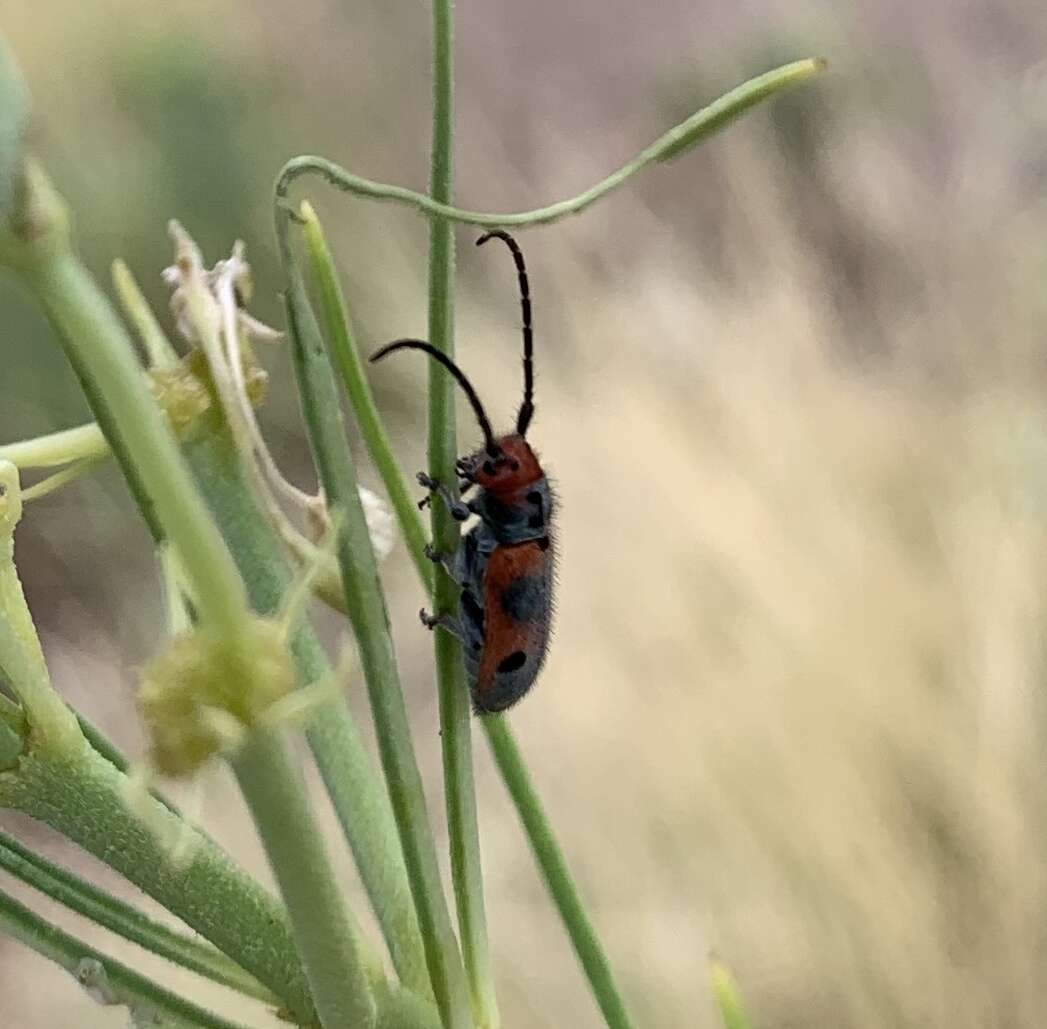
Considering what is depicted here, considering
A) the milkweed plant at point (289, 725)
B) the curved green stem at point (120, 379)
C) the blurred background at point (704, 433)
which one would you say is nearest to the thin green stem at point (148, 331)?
the milkweed plant at point (289, 725)

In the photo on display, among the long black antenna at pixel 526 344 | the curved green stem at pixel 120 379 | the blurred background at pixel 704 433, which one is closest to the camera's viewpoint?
the curved green stem at pixel 120 379

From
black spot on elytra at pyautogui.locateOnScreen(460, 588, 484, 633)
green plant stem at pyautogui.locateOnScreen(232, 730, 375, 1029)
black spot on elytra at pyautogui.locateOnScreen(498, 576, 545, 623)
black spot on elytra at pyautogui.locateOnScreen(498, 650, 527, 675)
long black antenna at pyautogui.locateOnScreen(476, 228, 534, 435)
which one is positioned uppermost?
long black antenna at pyautogui.locateOnScreen(476, 228, 534, 435)

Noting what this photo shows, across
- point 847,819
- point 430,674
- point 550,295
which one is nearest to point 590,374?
point 550,295

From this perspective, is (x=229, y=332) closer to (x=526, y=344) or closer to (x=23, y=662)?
(x=23, y=662)

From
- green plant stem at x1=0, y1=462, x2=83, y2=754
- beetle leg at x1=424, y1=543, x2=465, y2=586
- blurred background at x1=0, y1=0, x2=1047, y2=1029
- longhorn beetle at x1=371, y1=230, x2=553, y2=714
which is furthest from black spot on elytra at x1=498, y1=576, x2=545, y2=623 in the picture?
blurred background at x1=0, y1=0, x2=1047, y2=1029

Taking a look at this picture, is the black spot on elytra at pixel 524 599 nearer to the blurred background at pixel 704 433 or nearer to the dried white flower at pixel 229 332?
the dried white flower at pixel 229 332

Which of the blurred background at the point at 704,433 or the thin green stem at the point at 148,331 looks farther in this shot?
the blurred background at the point at 704,433

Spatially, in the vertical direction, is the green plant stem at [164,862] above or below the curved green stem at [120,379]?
below

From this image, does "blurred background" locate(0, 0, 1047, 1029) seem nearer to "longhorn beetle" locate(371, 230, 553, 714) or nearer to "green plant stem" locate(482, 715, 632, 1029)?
"longhorn beetle" locate(371, 230, 553, 714)
